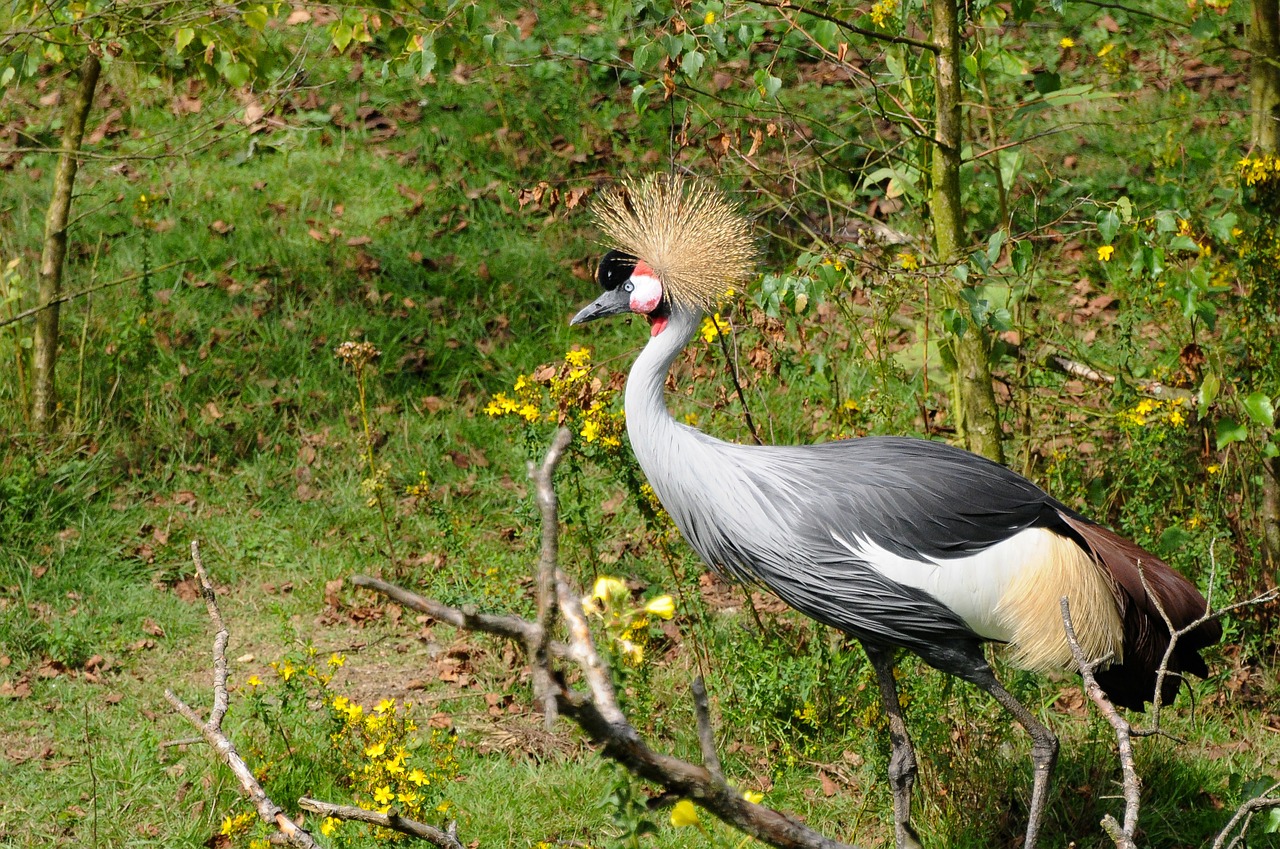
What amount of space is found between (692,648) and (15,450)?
8.03 feet

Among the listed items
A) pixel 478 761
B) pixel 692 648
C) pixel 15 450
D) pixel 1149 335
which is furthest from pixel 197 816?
pixel 1149 335

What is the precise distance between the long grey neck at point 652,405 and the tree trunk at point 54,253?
7.81ft

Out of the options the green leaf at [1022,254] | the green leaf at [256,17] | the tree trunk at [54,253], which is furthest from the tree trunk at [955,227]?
the tree trunk at [54,253]

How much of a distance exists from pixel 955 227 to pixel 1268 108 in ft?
3.32

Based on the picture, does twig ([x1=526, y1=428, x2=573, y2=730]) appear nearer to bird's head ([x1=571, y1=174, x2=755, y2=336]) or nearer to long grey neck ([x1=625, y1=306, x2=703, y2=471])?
long grey neck ([x1=625, y1=306, x2=703, y2=471])

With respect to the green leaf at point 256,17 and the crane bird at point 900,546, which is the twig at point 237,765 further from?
the green leaf at point 256,17

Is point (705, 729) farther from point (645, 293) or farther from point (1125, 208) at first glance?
point (1125, 208)

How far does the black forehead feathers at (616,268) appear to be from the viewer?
3.03 m

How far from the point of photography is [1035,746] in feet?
9.16

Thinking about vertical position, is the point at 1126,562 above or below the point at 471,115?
below

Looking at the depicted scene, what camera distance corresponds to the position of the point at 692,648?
346cm

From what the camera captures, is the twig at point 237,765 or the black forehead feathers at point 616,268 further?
the black forehead feathers at point 616,268

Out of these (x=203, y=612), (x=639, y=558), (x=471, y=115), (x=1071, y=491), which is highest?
(x=471, y=115)

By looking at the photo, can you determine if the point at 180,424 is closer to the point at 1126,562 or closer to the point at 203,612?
the point at 203,612
